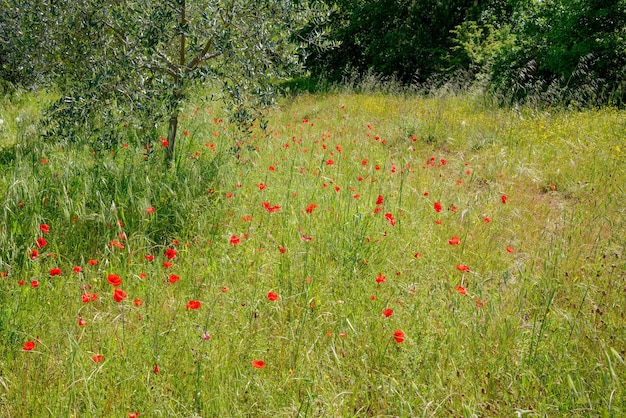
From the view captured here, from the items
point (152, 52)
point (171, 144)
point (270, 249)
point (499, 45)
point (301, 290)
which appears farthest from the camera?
point (499, 45)

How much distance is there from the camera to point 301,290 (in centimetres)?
307

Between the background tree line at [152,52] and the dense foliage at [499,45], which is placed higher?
the dense foliage at [499,45]

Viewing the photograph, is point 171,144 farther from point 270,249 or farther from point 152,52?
point 270,249

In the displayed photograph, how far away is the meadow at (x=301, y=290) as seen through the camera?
7.45 ft

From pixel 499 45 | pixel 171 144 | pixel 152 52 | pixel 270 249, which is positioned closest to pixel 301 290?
pixel 270 249

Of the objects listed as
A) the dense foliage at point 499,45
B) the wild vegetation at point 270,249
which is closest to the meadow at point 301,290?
the wild vegetation at point 270,249

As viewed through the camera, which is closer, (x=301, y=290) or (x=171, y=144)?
(x=301, y=290)

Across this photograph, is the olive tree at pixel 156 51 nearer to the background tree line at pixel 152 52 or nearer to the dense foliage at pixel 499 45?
the background tree line at pixel 152 52

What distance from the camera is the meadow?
227 cm

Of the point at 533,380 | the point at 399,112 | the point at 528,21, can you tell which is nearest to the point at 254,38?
the point at 533,380

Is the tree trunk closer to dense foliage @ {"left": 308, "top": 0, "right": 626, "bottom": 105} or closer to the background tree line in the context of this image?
the background tree line

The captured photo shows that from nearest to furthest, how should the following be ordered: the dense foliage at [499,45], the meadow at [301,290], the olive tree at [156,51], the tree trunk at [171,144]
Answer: the meadow at [301,290] → the olive tree at [156,51] → the tree trunk at [171,144] → the dense foliage at [499,45]

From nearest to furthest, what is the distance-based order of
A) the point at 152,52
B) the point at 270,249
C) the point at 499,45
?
the point at 270,249 → the point at 152,52 → the point at 499,45

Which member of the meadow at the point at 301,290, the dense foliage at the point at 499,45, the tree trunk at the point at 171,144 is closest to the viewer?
the meadow at the point at 301,290
